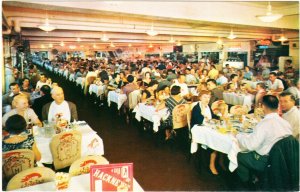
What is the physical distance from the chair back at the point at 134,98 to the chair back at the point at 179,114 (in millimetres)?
1826

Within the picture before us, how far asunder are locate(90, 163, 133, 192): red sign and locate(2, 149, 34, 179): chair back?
0.84 m

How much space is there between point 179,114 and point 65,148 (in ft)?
6.20

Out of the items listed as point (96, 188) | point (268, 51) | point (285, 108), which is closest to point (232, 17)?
point (285, 108)

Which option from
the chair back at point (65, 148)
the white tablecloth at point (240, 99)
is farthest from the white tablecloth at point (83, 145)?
the white tablecloth at point (240, 99)

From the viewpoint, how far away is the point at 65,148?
9.00ft

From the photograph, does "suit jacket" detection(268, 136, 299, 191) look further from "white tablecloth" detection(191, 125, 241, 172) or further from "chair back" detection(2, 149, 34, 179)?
"chair back" detection(2, 149, 34, 179)

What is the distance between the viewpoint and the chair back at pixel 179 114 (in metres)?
3.98

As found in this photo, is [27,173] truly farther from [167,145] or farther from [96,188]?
[167,145]

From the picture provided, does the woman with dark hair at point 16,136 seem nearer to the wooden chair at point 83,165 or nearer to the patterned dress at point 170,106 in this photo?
the wooden chair at point 83,165

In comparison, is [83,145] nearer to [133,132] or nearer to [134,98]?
[133,132]

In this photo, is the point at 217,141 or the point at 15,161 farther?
the point at 217,141

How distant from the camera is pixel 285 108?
10.5 feet

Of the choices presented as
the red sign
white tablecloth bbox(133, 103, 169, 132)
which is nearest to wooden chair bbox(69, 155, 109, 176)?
the red sign

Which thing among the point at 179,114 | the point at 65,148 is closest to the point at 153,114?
the point at 179,114
